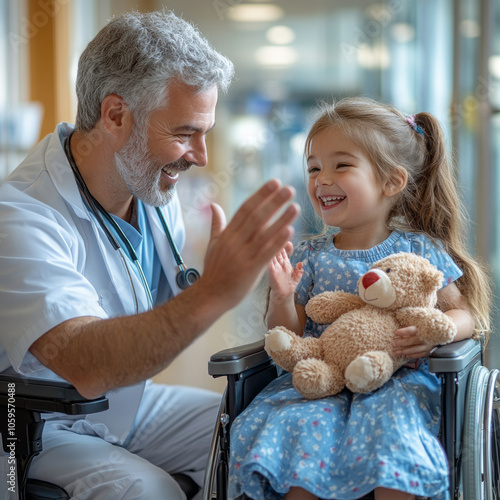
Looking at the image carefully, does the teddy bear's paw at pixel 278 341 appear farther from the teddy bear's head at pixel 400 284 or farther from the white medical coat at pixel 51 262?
the white medical coat at pixel 51 262

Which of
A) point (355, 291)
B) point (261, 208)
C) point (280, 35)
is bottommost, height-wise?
point (355, 291)

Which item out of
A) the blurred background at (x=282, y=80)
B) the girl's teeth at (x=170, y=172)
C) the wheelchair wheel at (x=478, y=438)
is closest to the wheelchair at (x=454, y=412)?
the wheelchair wheel at (x=478, y=438)

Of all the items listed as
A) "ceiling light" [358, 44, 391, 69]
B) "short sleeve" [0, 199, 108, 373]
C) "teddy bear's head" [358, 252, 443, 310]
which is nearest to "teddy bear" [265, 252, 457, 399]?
"teddy bear's head" [358, 252, 443, 310]

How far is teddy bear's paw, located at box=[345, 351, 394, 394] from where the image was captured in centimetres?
123

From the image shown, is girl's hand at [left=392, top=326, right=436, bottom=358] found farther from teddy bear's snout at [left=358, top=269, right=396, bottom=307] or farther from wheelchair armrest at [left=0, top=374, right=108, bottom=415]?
wheelchair armrest at [left=0, top=374, right=108, bottom=415]

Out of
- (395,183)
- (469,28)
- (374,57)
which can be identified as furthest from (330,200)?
(374,57)

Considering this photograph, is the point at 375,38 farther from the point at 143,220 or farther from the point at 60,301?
the point at 60,301

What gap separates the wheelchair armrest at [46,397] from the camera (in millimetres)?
1145

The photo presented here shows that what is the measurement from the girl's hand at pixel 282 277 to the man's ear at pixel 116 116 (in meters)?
0.52

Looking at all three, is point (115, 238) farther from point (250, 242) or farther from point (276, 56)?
point (276, 56)

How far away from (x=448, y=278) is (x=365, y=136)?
1.35ft

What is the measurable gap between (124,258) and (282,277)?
15.9 inches

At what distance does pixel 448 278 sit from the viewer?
1.51 metres

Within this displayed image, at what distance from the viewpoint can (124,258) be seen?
A: 1.52m
